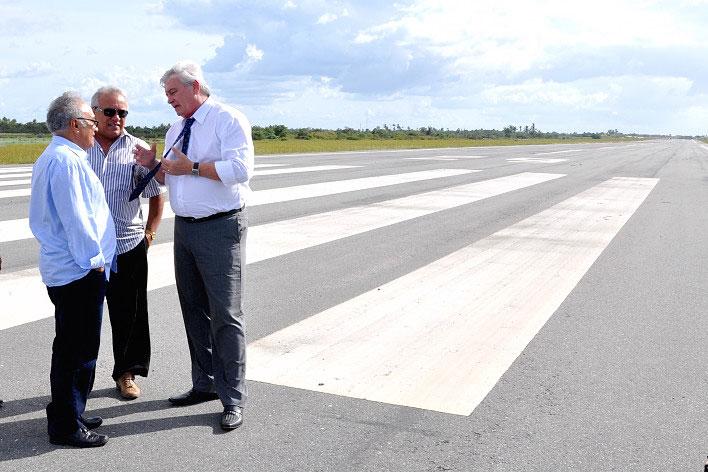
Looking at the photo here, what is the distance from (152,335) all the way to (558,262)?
490 cm

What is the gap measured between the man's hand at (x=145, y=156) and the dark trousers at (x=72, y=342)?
0.75 metres

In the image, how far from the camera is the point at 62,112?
3.46m

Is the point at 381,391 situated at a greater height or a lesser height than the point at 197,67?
lesser

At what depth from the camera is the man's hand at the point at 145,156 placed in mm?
4027

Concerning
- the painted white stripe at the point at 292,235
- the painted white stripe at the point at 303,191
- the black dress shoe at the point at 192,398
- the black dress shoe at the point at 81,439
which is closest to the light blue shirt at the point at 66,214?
the black dress shoe at the point at 81,439

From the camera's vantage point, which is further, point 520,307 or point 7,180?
point 7,180

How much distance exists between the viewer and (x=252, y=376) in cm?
452

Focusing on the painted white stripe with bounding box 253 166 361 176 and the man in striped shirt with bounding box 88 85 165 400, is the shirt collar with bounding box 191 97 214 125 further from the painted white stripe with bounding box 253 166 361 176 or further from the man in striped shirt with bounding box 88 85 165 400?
the painted white stripe with bounding box 253 166 361 176

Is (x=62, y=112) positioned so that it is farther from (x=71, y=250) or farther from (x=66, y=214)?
(x=71, y=250)

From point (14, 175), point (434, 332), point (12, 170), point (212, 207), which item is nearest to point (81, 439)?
point (212, 207)

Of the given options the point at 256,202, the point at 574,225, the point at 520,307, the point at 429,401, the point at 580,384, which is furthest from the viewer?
the point at 256,202

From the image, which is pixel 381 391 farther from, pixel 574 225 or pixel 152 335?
pixel 574 225

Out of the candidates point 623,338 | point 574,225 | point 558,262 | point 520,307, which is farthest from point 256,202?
point 623,338

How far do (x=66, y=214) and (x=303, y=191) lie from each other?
42.1 feet
